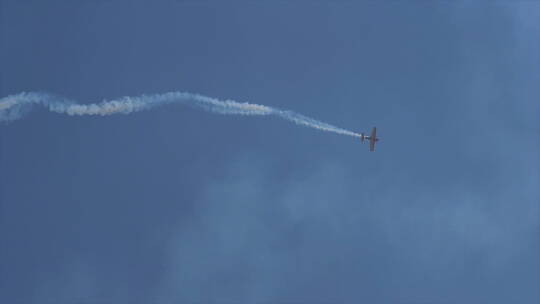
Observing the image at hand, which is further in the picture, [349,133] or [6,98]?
[349,133]

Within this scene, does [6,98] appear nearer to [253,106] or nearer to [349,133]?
[253,106]

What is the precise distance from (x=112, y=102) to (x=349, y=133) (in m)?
30.3

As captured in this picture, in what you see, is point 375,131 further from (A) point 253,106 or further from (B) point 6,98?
(B) point 6,98

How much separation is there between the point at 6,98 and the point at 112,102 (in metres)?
12.6

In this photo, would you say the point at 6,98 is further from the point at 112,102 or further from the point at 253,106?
the point at 253,106

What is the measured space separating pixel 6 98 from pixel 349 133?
4285 cm

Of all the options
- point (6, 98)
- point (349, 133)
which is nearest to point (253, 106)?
point (349, 133)

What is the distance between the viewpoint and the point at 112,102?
12069 centimetres

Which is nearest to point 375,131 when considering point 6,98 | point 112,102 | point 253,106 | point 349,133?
point 349,133

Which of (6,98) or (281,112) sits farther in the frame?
(281,112)

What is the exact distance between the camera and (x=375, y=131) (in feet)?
436

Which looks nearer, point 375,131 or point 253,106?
point 253,106

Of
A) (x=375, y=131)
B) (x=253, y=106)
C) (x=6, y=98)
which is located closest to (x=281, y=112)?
(x=253, y=106)

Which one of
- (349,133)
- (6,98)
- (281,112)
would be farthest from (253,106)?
(6,98)
